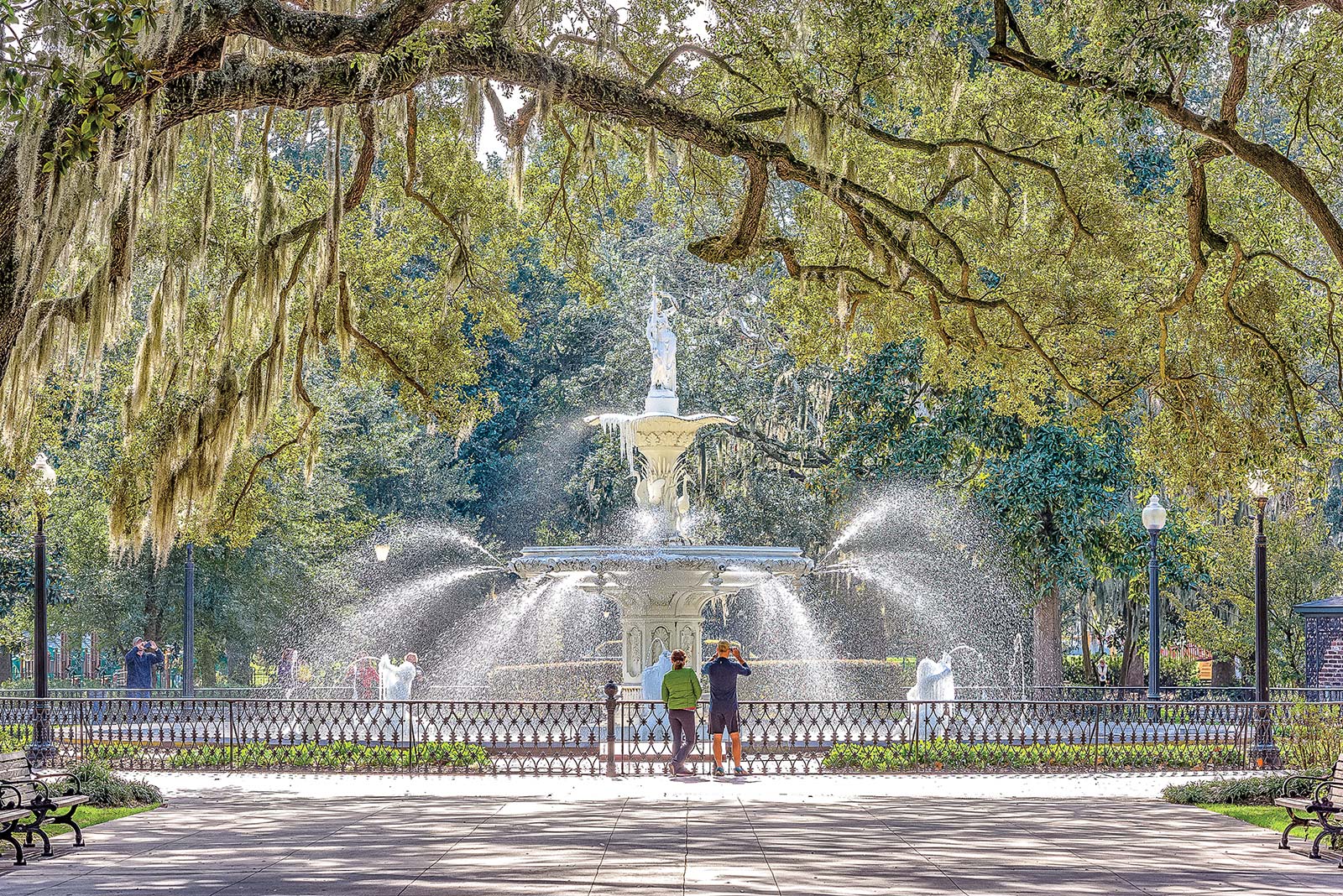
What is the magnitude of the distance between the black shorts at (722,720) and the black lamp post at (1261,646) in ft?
22.7

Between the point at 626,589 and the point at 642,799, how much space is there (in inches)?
242

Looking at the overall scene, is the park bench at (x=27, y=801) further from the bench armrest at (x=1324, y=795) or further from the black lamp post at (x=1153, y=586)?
the black lamp post at (x=1153, y=586)

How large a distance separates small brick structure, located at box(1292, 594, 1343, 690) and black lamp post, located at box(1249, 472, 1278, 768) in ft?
10.1

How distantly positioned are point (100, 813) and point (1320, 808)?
1051cm

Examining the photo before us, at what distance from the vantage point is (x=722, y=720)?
17797 millimetres

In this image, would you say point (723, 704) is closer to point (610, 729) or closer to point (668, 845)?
point (610, 729)

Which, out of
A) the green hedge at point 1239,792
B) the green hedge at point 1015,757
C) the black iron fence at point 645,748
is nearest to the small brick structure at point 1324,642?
the black iron fence at point 645,748

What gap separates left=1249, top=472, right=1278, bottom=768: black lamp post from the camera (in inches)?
758

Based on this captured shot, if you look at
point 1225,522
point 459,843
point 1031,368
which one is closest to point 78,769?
point 459,843

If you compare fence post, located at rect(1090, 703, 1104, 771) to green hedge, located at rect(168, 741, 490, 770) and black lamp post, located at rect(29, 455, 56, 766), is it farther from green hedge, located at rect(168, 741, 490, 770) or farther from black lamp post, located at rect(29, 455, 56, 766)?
black lamp post, located at rect(29, 455, 56, 766)

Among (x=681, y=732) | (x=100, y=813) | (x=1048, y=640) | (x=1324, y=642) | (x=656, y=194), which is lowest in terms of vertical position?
(x=100, y=813)

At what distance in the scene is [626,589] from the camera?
2098cm

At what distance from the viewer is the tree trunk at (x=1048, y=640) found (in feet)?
97.6

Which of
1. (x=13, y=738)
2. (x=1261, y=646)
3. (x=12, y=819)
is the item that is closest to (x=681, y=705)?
(x=1261, y=646)
